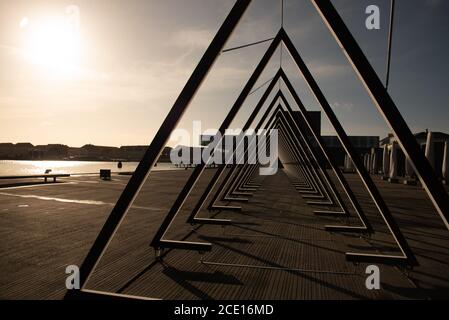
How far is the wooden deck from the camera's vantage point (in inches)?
213

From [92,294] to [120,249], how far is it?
311 cm

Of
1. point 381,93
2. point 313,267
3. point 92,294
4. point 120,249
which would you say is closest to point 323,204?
point 313,267

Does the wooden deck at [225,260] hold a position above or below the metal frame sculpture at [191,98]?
below

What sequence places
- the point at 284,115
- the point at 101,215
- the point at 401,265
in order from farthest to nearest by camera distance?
1. the point at 284,115
2. the point at 101,215
3. the point at 401,265

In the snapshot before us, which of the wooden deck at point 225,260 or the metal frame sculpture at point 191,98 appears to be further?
the wooden deck at point 225,260

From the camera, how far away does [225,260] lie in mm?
7039

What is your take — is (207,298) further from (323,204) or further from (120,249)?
(323,204)

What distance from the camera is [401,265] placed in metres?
6.24

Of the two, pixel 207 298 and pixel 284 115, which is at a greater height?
pixel 284 115

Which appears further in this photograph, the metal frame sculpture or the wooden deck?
the wooden deck

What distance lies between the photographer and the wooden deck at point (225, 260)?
17.7 feet

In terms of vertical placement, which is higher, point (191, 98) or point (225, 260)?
point (191, 98)

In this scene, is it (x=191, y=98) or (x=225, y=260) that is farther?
(x=225, y=260)
